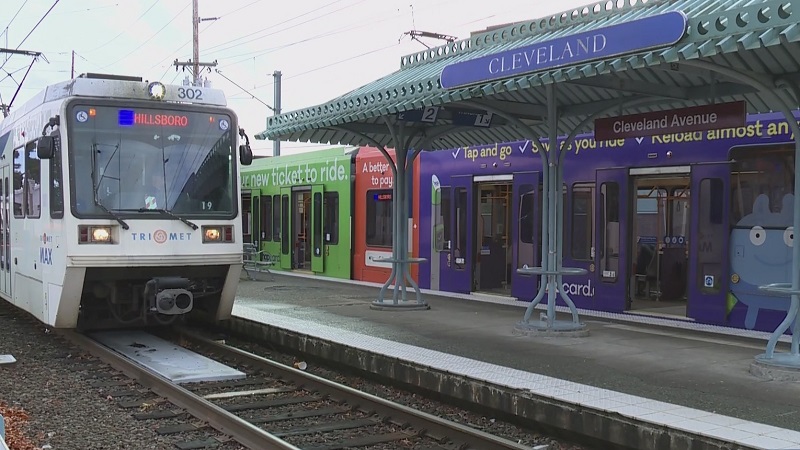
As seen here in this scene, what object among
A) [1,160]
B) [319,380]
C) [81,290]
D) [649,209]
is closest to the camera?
[319,380]

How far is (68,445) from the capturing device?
589cm

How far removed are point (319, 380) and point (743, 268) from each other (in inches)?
222

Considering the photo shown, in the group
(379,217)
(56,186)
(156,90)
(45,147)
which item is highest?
(156,90)

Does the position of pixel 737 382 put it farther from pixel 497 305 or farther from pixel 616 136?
pixel 497 305

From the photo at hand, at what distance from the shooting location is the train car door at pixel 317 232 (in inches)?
724

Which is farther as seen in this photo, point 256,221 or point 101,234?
point 256,221

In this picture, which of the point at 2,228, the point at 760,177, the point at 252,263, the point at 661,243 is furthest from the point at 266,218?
the point at 760,177

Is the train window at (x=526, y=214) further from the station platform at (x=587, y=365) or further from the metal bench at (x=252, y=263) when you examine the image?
the metal bench at (x=252, y=263)

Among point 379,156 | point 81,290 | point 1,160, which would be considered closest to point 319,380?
point 81,290

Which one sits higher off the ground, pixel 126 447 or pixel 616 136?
pixel 616 136

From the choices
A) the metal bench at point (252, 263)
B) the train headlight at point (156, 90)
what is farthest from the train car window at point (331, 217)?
the train headlight at point (156, 90)

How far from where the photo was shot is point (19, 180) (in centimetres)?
1046

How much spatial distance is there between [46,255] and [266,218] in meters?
12.5

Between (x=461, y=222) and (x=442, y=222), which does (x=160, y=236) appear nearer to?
(x=461, y=222)
